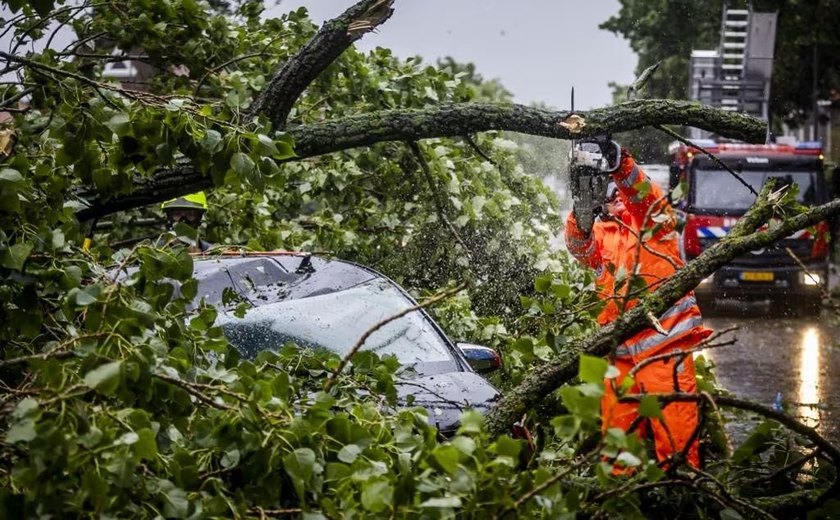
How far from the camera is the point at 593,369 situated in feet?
7.60

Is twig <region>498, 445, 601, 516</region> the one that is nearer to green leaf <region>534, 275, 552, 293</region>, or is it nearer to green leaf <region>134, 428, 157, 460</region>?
green leaf <region>134, 428, 157, 460</region>

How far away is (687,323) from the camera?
494 centimetres

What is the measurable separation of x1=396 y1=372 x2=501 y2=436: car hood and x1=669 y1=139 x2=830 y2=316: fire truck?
10.7 meters

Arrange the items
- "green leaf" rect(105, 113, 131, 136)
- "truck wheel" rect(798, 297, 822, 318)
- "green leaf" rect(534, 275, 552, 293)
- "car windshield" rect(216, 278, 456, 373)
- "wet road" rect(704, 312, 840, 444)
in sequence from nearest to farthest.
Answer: "green leaf" rect(105, 113, 131, 136), "green leaf" rect(534, 275, 552, 293), "car windshield" rect(216, 278, 456, 373), "wet road" rect(704, 312, 840, 444), "truck wheel" rect(798, 297, 822, 318)

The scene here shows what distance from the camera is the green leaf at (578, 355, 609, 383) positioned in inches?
91.0

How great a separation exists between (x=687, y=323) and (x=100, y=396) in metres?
3.06

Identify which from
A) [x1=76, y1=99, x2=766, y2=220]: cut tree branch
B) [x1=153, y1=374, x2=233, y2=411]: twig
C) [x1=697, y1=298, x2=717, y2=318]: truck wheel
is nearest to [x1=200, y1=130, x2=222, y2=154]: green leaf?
[x1=153, y1=374, x2=233, y2=411]: twig

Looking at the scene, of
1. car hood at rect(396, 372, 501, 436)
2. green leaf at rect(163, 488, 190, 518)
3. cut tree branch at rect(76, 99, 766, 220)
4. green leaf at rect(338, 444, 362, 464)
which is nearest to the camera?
green leaf at rect(163, 488, 190, 518)

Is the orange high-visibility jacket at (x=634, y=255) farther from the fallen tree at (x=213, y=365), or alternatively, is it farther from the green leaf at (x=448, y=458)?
the green leaf at (x=448, y=458)

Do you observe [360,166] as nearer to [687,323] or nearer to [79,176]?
[687,323]

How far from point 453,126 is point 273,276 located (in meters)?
1.25

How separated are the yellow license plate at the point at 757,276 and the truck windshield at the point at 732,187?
915 mm

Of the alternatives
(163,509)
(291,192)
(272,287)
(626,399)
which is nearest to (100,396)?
(163,509)

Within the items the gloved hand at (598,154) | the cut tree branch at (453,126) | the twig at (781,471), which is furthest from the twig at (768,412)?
the gloved hand at (598,154)
